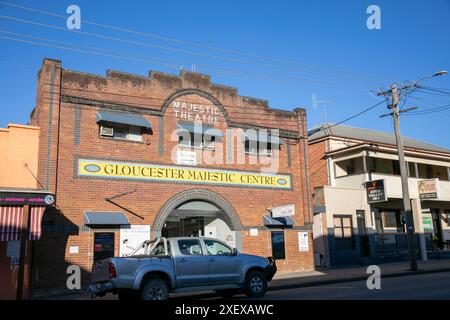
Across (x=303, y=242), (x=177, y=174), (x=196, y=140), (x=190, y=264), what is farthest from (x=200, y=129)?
(x=190, y=264)

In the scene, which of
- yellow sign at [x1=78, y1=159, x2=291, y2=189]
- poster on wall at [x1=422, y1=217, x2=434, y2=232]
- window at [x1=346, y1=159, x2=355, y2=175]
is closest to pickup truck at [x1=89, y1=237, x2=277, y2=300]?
yellow sign at [x1=78, y1=159, x2=291, y2=189]

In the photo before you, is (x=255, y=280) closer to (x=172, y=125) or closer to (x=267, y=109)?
(x=172, y=125)

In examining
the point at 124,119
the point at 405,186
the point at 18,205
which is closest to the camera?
the point at 18,205

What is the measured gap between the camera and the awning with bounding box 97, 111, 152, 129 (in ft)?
59.4

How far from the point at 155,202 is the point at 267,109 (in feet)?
24.9

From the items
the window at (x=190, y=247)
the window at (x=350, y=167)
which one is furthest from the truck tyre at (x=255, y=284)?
the window at (x=350, y=167)

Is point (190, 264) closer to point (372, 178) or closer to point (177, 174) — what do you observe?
point (177, 174)

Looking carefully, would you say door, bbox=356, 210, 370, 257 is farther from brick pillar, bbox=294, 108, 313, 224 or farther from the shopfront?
the shopfront

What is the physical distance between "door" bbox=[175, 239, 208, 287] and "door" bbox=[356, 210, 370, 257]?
16.3m

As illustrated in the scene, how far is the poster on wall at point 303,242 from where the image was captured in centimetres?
2269

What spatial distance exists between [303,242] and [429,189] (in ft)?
38.1

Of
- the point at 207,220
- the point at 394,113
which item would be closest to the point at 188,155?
the point at 207,220

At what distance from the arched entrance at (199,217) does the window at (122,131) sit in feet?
9.59

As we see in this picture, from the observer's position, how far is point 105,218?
17.4 metres
